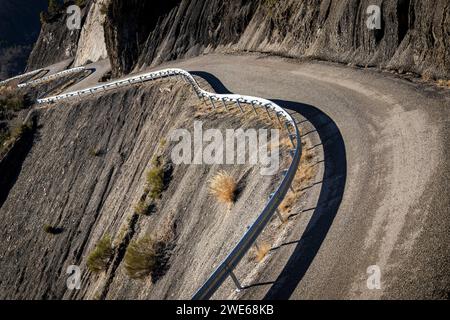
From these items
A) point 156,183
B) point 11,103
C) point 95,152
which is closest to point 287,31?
point 156,183

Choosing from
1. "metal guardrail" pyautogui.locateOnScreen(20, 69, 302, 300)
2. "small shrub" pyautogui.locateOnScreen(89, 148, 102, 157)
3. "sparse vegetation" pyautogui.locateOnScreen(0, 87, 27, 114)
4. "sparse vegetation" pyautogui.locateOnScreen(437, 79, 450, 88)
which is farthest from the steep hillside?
"sparse vegetation" pyautogui.locateOnScreen(437, 79, 450, 88)

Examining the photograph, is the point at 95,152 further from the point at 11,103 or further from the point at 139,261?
the point at 11,103

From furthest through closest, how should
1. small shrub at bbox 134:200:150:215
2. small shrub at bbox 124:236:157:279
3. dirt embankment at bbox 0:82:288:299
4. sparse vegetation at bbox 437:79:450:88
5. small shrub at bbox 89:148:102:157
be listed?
small shrub at bbox 89:148:102:157 < small shrub at bbox 134:200:150:215 < small shrub at bbox 124:236:157:279 < sparse vegetation at bbox 437:79:450:88 < dirt embankment at bbox 0:82:288:299

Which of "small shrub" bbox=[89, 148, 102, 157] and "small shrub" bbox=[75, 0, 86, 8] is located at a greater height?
"small shrub" bbox=[75, 0, 86, 8]

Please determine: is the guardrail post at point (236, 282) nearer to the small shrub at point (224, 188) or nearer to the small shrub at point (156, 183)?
the small shrub at point (224, 188)

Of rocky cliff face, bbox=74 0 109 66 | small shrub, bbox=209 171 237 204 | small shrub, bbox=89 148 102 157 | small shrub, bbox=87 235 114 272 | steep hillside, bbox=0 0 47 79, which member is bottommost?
small shrub, bbox=87 235 114 272

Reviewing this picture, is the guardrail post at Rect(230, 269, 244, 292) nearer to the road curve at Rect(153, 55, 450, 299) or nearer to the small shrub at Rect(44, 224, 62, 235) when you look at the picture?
the road curve at Rect(153, 55, 450, 299)

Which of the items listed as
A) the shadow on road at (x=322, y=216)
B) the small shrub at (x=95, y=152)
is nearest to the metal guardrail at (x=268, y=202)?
the shadow on road at (x=322, y=216)

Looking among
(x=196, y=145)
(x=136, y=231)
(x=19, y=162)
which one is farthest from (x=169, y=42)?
(x=136, y=231)
